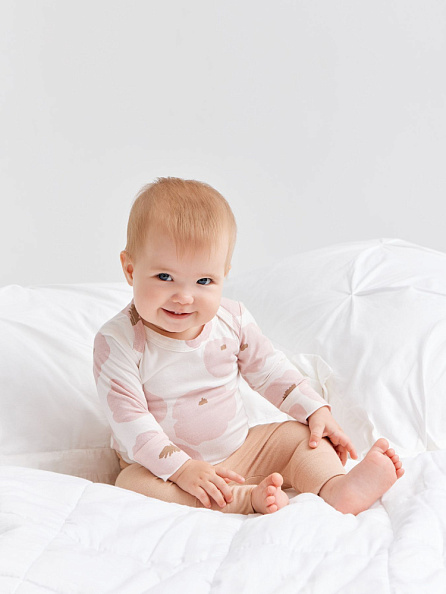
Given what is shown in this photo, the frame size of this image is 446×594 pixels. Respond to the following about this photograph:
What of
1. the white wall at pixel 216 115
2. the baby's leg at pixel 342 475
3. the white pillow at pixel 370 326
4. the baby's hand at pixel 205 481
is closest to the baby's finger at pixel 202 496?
the baby's hand at pixel 205 481

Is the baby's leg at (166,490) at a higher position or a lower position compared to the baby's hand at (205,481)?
lower

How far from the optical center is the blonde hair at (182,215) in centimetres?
120

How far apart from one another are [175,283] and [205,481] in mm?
295

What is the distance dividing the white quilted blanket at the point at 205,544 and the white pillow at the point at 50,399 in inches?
9.9

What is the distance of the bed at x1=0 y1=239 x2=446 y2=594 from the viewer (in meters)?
0.91

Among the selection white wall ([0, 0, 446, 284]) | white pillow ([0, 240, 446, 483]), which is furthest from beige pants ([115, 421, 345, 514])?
white wall ([0, 0, 446, 284])

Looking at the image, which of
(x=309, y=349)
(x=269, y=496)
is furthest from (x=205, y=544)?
(x=309, y=349)

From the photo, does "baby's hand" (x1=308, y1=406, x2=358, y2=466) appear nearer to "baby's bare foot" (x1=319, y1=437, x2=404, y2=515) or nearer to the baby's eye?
"baby's bare foot" (x1=319, y1=437, x2=404, y2=515)

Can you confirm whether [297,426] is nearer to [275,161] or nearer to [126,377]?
[126,377]

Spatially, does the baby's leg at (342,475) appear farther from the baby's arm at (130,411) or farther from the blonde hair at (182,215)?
the blonde hair at (182,215)

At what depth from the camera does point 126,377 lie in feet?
4.19

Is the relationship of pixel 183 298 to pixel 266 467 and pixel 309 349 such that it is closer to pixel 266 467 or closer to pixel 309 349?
pixel 266 467

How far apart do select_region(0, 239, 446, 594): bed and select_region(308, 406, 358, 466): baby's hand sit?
44 millimetres

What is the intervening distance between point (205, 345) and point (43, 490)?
371 millimetres
